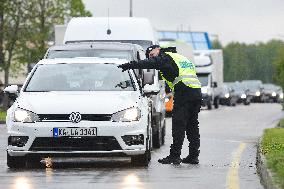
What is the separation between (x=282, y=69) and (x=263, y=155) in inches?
1221

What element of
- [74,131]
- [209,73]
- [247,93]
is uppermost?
[74,131]

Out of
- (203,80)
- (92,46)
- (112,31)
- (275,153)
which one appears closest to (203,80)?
(203,80)

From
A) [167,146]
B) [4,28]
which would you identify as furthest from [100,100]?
[4,28]

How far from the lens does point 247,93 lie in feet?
289

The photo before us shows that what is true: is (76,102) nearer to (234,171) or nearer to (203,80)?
(234,171)

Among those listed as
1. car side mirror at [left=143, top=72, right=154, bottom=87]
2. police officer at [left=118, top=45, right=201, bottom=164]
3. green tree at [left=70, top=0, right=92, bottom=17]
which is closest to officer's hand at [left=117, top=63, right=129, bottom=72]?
police officer at [left=118, top=45, right=201, bottom=164]

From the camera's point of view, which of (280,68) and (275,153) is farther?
(280,68)

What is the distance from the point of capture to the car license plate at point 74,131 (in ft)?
54.9

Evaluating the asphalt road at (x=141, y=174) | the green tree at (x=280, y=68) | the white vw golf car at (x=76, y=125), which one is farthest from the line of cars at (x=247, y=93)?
the white vw golf car at (x=76, y=125)

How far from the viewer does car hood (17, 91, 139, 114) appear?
16844mm

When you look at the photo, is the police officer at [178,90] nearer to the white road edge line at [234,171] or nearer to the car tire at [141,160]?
the white road edge line at [234,171]

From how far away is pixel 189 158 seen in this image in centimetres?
1855

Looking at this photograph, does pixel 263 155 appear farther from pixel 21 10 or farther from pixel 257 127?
pixel 21 10

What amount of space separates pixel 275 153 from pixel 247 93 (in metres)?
70.5
